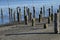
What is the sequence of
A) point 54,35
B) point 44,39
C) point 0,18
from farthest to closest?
point 0,18 < point 54,35 < point 44,39

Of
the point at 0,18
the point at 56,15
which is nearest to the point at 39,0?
the point at 0,18

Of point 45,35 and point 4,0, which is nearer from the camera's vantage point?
point 45,35

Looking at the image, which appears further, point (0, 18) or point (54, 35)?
point (0, 18)

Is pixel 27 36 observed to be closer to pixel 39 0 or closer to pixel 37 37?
pixel 37 37

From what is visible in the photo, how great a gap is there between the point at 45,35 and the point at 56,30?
1.12m

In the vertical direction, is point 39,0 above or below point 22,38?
above

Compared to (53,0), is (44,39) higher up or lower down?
lower down

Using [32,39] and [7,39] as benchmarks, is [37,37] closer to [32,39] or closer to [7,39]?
[32,39]

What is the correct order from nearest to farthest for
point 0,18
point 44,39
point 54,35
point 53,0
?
point 44,39
point 54,35
point 0,18
point 53,0

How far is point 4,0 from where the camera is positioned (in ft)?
247

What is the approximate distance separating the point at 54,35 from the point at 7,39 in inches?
Result: 144

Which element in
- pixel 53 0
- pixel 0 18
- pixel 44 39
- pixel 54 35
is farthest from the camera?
pixel 53 0

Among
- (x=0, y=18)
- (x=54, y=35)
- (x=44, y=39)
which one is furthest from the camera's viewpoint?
(x=0, y=18)

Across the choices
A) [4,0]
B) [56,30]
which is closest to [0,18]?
[56,30]
